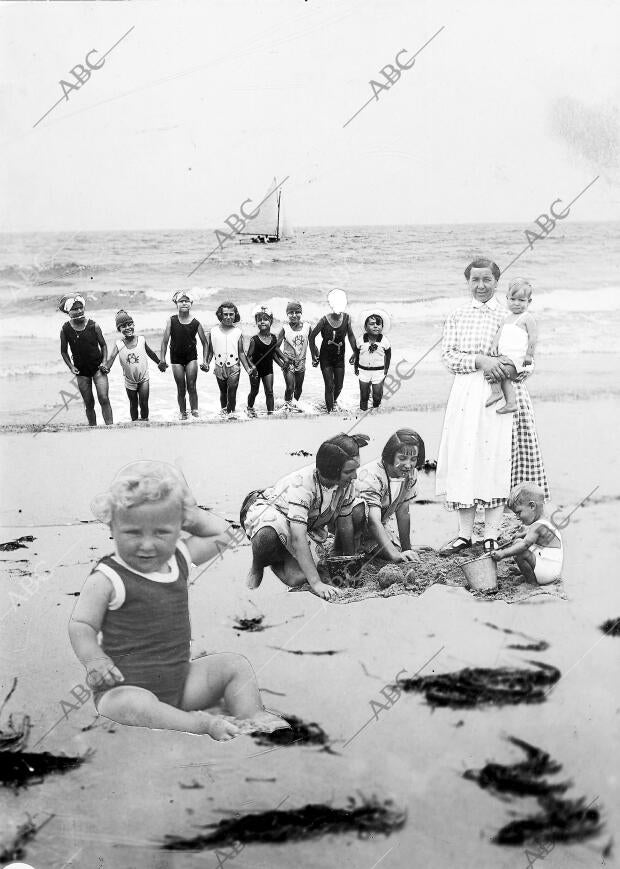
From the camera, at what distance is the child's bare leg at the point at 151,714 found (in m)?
3.33

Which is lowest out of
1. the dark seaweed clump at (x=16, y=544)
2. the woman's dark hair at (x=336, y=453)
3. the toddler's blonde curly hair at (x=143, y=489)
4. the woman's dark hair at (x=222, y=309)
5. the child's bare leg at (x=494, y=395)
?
the dark seaweed clump at (x=16, y=544)

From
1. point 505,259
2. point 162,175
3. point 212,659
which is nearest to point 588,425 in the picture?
point 505,259

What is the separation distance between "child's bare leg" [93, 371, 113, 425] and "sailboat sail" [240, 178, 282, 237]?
0.84 meters

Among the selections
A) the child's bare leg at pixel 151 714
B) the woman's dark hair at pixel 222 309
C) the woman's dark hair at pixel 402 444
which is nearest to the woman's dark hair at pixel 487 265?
the woman's dark hair at pixel 402 444

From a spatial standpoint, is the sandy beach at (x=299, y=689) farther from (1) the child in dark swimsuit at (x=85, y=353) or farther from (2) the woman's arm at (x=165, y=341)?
(2) the woman's arm at (x=165, y=341)

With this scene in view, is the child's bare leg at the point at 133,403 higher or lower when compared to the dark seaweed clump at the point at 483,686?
higher

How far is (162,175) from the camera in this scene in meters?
3.53

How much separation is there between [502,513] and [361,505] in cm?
60

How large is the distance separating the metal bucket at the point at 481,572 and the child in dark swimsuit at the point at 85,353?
1.62 m

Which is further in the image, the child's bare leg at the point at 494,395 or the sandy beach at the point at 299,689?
the child's bare leg at the point at 494,395

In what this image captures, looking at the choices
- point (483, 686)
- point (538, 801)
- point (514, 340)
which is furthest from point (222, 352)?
point (538, 801)

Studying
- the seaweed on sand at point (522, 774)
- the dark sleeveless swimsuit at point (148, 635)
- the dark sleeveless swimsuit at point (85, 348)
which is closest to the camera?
the dark sleeveless swimsuit at point (148, 635)

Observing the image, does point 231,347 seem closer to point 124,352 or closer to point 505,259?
point 124,352

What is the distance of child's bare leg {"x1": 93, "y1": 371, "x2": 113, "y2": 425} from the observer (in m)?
3.62
